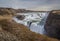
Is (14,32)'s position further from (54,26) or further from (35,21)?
(54,26)

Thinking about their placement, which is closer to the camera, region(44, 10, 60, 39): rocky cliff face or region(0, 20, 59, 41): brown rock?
region(0, 20, 59, 41): brown rock

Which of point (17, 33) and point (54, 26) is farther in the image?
point (54, 26)

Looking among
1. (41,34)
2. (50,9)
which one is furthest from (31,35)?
(50,9)

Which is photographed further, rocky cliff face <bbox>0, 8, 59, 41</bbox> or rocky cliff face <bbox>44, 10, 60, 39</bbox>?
rocky cliff face <bbox>44, 10, 60, 39</bbox>

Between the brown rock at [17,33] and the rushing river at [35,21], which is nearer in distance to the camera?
the brown rock at [17,33]

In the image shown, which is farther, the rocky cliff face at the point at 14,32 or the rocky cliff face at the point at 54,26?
the rocky cliff face at the point at 54,26

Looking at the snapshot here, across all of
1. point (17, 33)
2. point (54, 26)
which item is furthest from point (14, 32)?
point (54, 26)

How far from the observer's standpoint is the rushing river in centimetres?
159

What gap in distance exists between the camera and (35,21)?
1616 millimetres

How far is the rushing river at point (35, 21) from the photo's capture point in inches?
62.7

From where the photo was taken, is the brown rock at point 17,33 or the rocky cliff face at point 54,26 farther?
the rocky cliff face at point 54,26

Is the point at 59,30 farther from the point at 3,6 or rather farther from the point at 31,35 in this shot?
the point at 3,6

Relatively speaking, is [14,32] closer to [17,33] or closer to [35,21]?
[17,33]

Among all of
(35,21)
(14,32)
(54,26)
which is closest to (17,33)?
(14,32)
